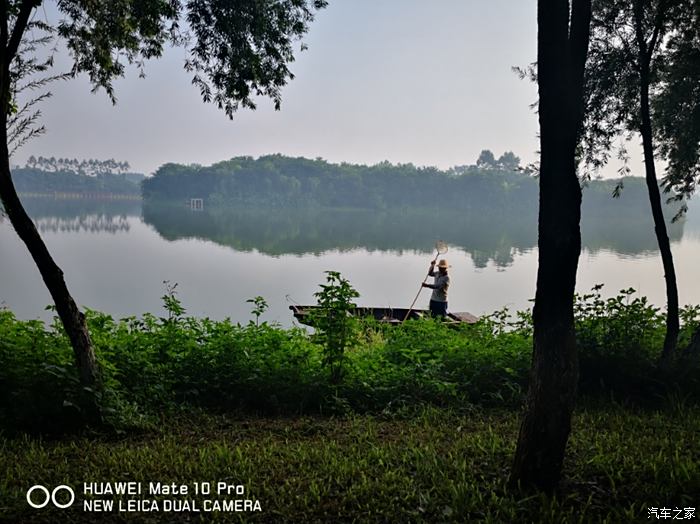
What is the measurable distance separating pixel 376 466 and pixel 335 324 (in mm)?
1893

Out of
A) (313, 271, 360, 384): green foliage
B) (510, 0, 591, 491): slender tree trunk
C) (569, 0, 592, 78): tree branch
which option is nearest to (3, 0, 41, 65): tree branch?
(313, 271, 360, 384): green foliage

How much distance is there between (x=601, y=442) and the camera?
4074mm

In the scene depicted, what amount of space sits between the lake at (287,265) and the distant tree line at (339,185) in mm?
24380

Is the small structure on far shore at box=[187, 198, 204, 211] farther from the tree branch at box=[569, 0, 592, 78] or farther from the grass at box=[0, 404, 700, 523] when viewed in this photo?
the tree branch at box=[569, 0, 592, 78]

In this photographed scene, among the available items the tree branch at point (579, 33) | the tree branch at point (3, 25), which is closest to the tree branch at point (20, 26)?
the tree branch at point (3, 25)

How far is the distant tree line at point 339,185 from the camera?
2891 inches

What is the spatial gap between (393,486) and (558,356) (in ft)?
3.83

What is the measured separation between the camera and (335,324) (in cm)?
541

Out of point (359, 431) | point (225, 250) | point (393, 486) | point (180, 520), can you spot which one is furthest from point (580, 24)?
point (225, 250)

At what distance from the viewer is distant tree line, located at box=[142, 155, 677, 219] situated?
73.4m

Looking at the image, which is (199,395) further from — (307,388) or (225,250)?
(225,250)

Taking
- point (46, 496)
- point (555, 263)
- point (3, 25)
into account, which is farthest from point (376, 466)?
point (3, 25)

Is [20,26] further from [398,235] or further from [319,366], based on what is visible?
[398,235]

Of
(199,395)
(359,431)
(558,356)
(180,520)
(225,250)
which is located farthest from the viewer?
(225,250)
